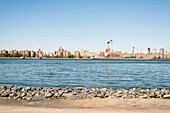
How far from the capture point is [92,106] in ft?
42.4

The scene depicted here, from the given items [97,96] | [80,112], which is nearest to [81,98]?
[97,96]

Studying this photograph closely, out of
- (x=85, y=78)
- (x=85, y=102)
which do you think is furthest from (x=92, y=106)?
(x=85, y=78)

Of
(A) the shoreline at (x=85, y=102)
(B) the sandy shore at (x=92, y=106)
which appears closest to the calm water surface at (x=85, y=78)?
(A) the shoreline at (x=85, y=102)

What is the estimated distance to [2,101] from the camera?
45.7ft

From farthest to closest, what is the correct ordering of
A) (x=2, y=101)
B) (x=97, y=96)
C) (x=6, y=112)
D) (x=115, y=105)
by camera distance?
(x=97, y=96)
(x=2, y=101)
(x=115, y=105)
(x=6, y=112)

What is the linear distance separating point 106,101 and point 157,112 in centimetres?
375

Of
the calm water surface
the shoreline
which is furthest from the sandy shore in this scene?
the calm water surface

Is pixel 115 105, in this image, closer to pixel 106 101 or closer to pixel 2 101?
pixel 106 101

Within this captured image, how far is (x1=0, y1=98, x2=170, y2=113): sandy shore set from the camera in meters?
11.4

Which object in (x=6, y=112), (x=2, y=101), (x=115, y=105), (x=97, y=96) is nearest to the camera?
(x=6, y=112)

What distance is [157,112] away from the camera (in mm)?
11078

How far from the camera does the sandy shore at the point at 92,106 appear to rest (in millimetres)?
11375

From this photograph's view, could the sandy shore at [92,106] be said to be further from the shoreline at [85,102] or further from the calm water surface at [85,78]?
the calm water surface at [85,78]

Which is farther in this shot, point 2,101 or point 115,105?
point 2,101
